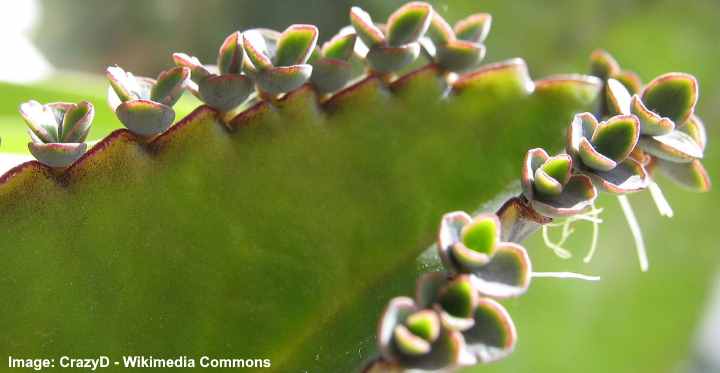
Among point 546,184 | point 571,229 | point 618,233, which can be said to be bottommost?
point 618,233

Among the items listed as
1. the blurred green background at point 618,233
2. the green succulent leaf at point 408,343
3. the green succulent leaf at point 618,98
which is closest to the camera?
the green succulent leaf at point 408,343

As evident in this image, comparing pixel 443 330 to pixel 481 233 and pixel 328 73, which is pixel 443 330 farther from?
pixel 328 73

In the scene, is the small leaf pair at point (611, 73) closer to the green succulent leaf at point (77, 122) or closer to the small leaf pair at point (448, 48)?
the small leaf pair at point (448, 48)

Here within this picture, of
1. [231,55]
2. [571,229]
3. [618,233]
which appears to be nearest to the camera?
[231,55]

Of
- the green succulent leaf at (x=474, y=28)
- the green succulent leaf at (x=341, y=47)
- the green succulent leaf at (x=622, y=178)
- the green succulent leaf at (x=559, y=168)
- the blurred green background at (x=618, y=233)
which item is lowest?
the blurred green background at (x=618, y=233)

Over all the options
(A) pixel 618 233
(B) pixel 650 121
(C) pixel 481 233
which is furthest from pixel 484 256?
(A) pixel 618 233

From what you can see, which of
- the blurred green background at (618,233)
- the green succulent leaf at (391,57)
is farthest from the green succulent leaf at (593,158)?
the blurred green background at (618,233)

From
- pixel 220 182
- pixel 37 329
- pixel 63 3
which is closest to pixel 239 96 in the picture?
pixel 220 182

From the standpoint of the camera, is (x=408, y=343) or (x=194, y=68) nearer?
(x=408, y=343)
